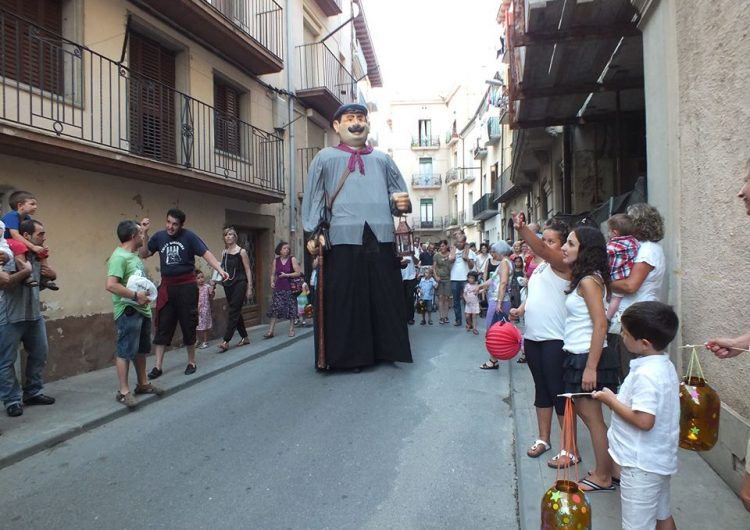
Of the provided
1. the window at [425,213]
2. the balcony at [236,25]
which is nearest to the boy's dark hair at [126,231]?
the balcony at [236,25]

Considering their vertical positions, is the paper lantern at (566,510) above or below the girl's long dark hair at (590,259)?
below

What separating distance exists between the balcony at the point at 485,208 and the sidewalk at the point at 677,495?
27.5m

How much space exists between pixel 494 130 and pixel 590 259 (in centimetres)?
2824

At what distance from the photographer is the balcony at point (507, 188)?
22.4 meters

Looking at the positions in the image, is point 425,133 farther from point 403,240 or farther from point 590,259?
point 590,259

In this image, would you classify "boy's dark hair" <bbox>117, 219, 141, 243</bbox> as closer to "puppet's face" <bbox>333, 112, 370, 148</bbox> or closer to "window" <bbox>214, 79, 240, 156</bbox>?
"puppet's face" <bbox>333, 112, 370, 148</bbox>

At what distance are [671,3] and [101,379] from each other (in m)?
6.76

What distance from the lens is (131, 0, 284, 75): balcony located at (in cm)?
838

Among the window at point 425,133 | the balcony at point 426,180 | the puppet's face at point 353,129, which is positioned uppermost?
the window at point 425,133

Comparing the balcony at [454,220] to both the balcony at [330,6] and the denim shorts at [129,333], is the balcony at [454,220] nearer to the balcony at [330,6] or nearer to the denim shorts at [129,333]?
the balcony at [330,6]

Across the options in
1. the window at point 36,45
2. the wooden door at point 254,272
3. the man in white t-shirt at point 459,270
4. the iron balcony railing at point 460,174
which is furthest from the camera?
the iron balcony railing at point 460,174

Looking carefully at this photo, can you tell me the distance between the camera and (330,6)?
610 inches

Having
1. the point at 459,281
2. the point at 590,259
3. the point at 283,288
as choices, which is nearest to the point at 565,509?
the point at 590,259

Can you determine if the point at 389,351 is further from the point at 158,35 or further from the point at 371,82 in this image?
the point at 371,82
